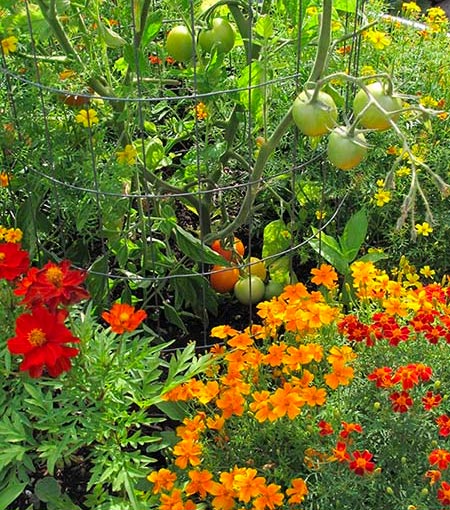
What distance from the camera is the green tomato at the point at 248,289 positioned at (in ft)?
7.02

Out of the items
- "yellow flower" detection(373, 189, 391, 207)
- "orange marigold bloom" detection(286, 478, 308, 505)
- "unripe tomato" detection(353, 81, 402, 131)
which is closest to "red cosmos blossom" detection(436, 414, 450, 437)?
"orange marigold bloom" detection(286, 478, 308, 505)

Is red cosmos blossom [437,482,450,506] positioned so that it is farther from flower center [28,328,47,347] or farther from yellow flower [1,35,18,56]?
yellow flower [1,35,18,56]

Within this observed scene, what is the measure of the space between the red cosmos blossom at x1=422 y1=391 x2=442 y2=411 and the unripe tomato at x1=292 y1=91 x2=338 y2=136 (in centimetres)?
50

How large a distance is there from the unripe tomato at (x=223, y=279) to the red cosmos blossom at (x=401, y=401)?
739mm

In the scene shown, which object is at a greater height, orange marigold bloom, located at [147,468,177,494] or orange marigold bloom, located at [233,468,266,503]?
orange marigold bloom, located at [233,468,266,503]

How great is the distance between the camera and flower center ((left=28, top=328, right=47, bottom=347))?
148 centimetres

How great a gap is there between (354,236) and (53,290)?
924 mm

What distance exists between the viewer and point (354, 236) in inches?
86.0

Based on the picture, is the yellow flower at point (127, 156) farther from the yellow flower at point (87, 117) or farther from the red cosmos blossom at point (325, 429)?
the red cosmos blossom at point (325, 429)

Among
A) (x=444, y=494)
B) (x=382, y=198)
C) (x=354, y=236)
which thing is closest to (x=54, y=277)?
(x=444, y=494)

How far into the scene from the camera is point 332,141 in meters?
1.57

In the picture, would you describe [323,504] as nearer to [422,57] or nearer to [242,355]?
[242,355]

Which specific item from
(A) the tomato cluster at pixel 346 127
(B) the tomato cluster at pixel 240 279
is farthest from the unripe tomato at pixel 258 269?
(A) the tomato cluster at pixel 346 127

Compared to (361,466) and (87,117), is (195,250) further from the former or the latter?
(361,466)
